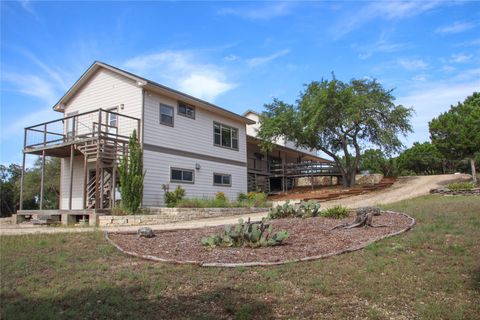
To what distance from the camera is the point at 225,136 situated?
971 inches

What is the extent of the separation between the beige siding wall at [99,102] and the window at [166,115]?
1.32 m

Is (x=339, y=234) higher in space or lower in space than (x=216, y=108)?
lower

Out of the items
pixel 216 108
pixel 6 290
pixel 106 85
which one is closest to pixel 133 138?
pixel 106 85

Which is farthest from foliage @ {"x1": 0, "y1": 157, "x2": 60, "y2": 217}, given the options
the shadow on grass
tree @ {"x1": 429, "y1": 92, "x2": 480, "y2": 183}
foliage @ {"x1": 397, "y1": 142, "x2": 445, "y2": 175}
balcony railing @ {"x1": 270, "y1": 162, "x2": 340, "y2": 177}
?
foliage @ {"x1": 397, "y1": 142, "x2": 445, "y2": 175}

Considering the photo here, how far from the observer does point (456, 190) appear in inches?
757

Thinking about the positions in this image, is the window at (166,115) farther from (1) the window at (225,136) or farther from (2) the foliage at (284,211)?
(2) the foliage at (284,211)

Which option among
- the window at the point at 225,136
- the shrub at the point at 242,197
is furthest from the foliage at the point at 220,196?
the window at the point at 225,136

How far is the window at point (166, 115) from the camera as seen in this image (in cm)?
2009

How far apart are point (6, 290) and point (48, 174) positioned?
98.9ft

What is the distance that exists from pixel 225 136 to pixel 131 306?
65.0 ft

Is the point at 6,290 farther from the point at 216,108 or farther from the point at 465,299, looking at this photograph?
the point at 216,108

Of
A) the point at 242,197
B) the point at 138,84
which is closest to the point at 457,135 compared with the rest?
the point at 242,197

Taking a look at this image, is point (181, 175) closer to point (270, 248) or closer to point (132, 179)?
point (132, 179)

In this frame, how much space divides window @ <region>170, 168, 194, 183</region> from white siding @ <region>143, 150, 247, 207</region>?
0.57ft
